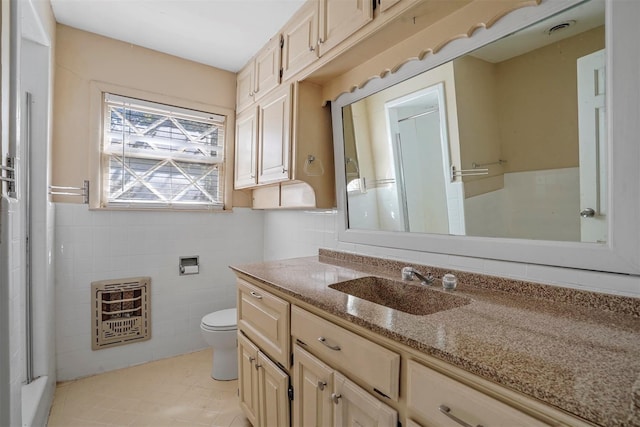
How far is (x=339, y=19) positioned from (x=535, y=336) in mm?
1521

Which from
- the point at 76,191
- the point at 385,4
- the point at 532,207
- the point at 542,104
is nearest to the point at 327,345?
the point at 532,207

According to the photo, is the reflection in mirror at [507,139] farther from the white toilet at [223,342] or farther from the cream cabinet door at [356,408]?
the white toilet at [223,342]

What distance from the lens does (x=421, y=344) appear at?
2.42 ft

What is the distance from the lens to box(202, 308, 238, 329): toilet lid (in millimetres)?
2121

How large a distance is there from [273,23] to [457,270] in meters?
1.89

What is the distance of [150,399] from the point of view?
1.96m

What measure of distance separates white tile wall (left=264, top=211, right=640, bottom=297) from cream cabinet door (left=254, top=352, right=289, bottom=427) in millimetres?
797

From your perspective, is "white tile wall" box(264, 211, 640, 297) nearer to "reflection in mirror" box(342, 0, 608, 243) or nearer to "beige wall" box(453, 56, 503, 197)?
"reflection in mirror" box(342, 0, 608, 243)

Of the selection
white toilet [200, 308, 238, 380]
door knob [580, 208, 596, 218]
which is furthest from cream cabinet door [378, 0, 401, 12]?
white toilet [200, 308, 238, 380]

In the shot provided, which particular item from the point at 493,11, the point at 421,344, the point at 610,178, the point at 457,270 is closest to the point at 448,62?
the point at 493,11

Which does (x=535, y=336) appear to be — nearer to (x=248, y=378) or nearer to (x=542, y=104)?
(x=542, y=104)

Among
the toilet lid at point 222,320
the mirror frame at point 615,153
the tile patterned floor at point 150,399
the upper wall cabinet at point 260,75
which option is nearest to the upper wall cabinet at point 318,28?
the upper wall cabinet at point 260,75

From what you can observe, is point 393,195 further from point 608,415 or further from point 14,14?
point 14,14

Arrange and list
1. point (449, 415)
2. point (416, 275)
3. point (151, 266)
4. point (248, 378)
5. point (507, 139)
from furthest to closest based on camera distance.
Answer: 1. point (151, 266)
2. point (248, 378)
3. point (416, 275)
4. point (507, 139)
5. point (449, 415)
